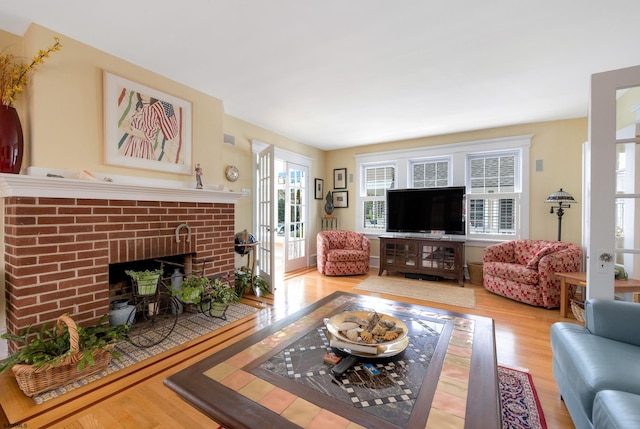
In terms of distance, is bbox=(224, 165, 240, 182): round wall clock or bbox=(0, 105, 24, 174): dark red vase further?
bbox=(224, 165, 240, 182): round wall clock

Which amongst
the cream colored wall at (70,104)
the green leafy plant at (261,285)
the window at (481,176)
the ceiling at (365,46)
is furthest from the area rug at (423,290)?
the cream colored wall at (70,104)

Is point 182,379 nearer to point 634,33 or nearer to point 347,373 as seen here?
point 347,373

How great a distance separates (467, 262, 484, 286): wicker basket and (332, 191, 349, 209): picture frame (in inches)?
97.8

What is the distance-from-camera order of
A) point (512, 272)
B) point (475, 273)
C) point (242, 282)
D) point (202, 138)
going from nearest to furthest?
point (202, 138), point (512, 272), point (242, 282), point (475, 273)

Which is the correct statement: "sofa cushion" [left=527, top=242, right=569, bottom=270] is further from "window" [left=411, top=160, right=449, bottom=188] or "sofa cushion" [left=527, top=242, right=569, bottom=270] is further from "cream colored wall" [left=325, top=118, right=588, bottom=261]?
"window" [left=411, top=160, right=449, bottom=188]

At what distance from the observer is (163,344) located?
2213 millimetres

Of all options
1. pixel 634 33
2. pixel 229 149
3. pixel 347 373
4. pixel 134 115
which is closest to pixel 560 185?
pixel 634 33

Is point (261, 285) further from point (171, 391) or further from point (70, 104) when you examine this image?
point (70, 104)

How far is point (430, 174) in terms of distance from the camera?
4.86 metres

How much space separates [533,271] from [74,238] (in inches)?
177

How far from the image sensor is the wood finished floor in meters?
1.44

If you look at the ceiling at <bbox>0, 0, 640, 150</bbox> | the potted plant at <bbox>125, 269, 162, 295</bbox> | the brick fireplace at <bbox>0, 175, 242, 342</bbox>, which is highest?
the ceiling at <bbox>0, 0, 640, 150</bbox>

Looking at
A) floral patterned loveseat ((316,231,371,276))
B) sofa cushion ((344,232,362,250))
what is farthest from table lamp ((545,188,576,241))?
sofa cushion ((344,232,362,250))

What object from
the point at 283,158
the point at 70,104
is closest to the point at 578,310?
the point at 283,158
